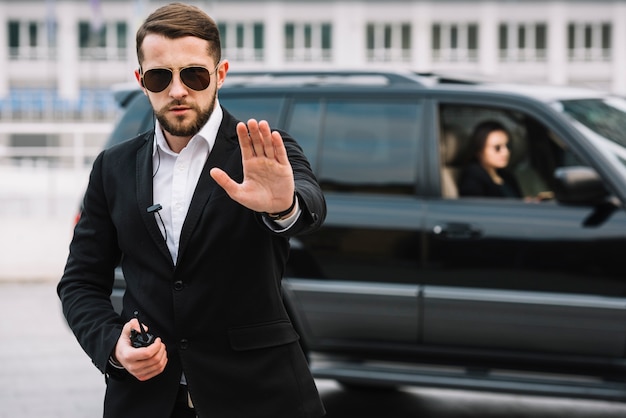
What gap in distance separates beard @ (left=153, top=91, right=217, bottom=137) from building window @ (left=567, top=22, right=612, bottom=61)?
71.8 m

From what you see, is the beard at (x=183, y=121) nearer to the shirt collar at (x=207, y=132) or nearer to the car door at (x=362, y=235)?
the shirt collar at (x=207, y=132)

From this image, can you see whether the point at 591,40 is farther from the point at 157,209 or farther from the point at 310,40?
the point at 157,209

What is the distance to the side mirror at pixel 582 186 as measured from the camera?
581 cm

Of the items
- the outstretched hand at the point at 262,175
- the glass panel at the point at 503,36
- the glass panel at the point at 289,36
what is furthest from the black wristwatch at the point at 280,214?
the glass panel at the point at 503,36

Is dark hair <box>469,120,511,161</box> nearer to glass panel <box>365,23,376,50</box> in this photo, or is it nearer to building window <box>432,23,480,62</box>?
glass panel <box>365,23,376,50</box>

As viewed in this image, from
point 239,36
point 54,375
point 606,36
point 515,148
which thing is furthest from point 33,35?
point 515,148

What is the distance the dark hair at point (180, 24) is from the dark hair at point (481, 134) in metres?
3.83

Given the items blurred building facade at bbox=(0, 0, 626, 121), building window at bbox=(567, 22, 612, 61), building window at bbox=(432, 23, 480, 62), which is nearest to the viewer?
blurred building facade at bbox=(0, 0, 626, 121)

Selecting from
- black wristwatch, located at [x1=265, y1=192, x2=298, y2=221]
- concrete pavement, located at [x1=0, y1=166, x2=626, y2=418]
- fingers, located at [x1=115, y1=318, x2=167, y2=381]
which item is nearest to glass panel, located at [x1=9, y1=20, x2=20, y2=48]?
concrete pavement, located at [x1=0, y1=166, x2=626, y2=418]

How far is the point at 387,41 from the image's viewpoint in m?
72.7

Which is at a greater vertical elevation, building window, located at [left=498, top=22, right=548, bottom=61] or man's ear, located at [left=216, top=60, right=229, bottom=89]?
building window, located at [left=498, top=22, right=548, bottom=61]

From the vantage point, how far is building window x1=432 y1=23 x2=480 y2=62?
72.9 m

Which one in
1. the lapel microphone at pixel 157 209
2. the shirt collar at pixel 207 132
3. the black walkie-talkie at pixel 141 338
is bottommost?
the black walkie-talkie at pixel 141 338

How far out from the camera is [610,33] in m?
72.1
